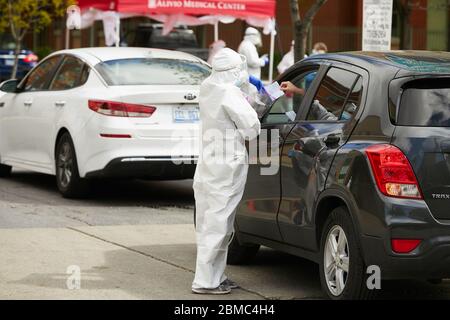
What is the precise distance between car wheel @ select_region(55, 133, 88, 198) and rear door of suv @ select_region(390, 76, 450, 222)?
241 inches

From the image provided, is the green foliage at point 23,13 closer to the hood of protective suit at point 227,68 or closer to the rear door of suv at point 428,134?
the hood of protective suit at point 227,68

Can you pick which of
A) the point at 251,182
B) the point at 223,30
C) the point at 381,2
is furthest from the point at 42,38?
the point at 251,182

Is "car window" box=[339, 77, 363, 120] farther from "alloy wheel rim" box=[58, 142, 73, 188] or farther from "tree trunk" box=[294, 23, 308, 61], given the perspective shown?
"tree trunk" box=[294, 23, 308, 61]

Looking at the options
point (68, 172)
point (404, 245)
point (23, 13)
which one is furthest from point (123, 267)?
point (23, 13)

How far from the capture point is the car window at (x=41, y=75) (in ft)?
43.3

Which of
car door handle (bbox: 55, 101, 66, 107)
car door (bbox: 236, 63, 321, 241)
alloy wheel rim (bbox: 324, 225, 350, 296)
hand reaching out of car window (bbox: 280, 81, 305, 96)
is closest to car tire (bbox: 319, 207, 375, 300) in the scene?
alloy wheel rim (bbox: 324, 225, 350, 296)

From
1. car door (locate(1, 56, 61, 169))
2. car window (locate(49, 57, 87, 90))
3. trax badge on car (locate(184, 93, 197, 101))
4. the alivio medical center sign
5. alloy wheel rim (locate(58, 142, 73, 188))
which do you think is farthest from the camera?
the alivio medical center sign

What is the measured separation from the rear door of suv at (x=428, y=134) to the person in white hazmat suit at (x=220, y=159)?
44.9 inches

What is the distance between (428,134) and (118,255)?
3420 millimetres

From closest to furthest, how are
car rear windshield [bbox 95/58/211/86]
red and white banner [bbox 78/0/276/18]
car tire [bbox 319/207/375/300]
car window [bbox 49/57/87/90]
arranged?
1. car tire [bbox 319/207/375/300]
2. car rear windshield [bbox 95/58/211/86]
3. car window [bbox 49/57/87/90]
4. red and white banner [bbox 78/0/276/18]

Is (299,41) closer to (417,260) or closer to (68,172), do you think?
(68,172)

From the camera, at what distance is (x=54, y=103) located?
12.5m

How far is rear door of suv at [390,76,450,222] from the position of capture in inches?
242

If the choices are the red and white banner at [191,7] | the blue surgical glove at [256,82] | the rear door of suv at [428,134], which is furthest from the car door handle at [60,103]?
the red and white banner at [191,7]
